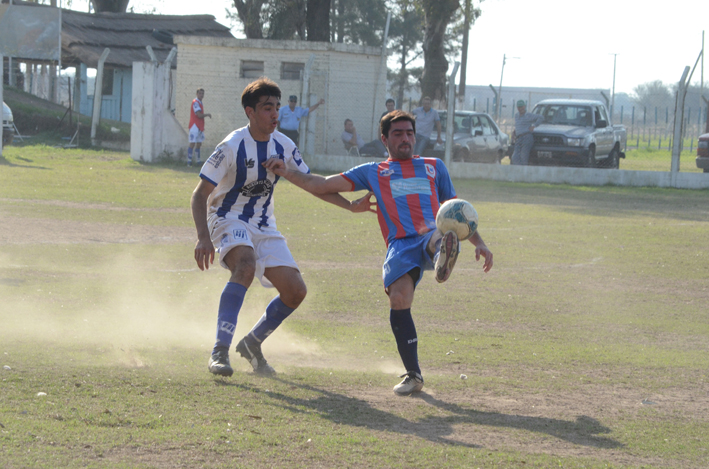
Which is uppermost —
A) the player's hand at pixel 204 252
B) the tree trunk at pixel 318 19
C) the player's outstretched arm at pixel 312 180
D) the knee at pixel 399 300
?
the tree trunk at pixel 318 19

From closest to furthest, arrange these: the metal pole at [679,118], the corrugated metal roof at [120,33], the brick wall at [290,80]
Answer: the metal pole at [679,118] → the brick wall at [290,80] → the corrugated metal roof at [120,33]

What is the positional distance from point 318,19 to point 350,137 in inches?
304

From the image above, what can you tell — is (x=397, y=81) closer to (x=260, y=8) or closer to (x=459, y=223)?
(x=260, y=8)

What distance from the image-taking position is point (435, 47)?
91.8 ft

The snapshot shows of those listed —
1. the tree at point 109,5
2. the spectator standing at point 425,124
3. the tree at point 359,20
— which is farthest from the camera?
the tree at point 359,20

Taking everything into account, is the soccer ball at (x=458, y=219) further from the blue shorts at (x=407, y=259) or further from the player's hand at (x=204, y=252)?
the player's hand at (x=204, y=252)

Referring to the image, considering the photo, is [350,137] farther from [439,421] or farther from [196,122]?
[439,421]

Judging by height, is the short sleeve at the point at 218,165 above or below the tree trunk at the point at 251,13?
Result: below

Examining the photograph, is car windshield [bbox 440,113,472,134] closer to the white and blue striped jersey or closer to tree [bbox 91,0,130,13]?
the white and blue striped jersey

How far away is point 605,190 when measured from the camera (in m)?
20.0

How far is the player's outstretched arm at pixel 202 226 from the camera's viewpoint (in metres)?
5.12

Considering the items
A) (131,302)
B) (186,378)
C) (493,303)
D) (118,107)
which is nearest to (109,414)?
(186,378)

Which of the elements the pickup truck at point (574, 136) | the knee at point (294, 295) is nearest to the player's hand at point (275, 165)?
the knee at point (294, 295)

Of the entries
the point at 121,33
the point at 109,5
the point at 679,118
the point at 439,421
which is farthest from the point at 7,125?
the point at 109,5
